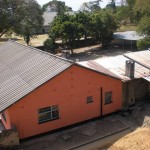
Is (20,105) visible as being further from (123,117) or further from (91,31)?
(91,31)

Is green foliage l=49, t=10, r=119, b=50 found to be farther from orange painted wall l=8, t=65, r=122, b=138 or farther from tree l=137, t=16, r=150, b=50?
orange painted wall l=8, t=65, r=122, b=138

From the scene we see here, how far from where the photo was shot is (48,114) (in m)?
20.9

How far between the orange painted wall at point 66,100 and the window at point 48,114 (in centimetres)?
31

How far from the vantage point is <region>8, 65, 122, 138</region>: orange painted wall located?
64.6ft

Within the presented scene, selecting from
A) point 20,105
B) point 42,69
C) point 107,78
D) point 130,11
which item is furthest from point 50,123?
point 130,11

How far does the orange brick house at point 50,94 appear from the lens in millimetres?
19594

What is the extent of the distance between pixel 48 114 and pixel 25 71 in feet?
14.0

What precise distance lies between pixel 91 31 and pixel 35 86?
117 feet

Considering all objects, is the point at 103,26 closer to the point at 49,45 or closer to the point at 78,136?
the point at 49,45

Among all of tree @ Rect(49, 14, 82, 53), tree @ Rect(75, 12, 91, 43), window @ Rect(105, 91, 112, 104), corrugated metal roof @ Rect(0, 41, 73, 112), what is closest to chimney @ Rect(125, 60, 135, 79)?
window @ Rect(105, 91, 112, 104)

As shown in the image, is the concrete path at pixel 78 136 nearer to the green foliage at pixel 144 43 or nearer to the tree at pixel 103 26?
the green foliage at pixel 144 43

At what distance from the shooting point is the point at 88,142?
20125mm

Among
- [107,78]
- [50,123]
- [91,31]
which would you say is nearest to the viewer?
[50,123]

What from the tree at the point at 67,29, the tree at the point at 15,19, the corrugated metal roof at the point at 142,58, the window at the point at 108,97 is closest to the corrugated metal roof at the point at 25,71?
the window at the point at 108,97
